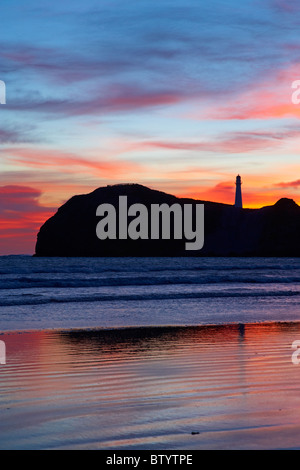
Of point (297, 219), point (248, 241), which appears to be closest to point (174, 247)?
point (248, 241)

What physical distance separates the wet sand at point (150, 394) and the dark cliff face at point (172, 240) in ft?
333

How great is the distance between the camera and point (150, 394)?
20.9ft

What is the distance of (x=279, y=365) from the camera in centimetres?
815

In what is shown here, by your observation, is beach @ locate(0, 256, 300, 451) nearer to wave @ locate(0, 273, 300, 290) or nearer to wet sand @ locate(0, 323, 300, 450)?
wet sand @ locate(0, 323, 300, 450)

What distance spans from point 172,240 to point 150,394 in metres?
107

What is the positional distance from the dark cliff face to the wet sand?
102m

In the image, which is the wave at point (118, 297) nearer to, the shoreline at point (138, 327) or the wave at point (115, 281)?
the wave at point (115, 281)

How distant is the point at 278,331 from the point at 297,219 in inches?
4023

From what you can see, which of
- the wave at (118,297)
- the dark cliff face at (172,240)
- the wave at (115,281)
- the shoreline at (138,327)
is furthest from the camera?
the dark cliff face at (172,240)

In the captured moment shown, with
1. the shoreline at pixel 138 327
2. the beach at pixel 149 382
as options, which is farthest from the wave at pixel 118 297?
the shoreline at pixel 138 327

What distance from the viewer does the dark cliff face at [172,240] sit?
112062 mm

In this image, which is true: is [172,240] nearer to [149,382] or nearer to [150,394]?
[149,382]
